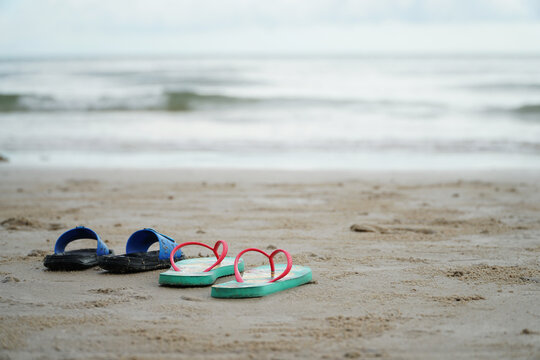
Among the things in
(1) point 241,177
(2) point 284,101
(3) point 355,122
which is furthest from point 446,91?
(1) point 241,177

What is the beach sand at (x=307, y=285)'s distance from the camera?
8.57ft

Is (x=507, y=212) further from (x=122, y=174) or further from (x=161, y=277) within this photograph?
(x=122, y=174)

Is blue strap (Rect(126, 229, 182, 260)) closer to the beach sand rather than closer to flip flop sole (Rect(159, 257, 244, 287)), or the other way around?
flip flop sole (Rect(159, 257, 244, 287))

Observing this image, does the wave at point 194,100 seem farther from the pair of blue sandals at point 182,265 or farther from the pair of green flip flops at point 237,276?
the pair of green flip flops at point 237,276

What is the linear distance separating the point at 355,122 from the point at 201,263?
11.9 metres

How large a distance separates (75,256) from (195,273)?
0.82 m

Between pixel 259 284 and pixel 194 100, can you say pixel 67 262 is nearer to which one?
pixel 259 284

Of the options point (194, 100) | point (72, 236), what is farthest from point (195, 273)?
point (194, 100)

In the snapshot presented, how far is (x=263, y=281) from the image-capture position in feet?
11.2

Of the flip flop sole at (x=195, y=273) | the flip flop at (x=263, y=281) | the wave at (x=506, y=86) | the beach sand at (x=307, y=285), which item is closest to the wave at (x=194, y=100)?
the wave at (x=506, y=86)

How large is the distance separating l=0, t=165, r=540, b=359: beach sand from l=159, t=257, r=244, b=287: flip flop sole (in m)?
0.07

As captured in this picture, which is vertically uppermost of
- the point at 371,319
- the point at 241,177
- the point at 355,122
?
the point at 355,122

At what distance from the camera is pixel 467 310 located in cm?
301

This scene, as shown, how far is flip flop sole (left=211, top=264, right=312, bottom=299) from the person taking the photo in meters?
3.22
